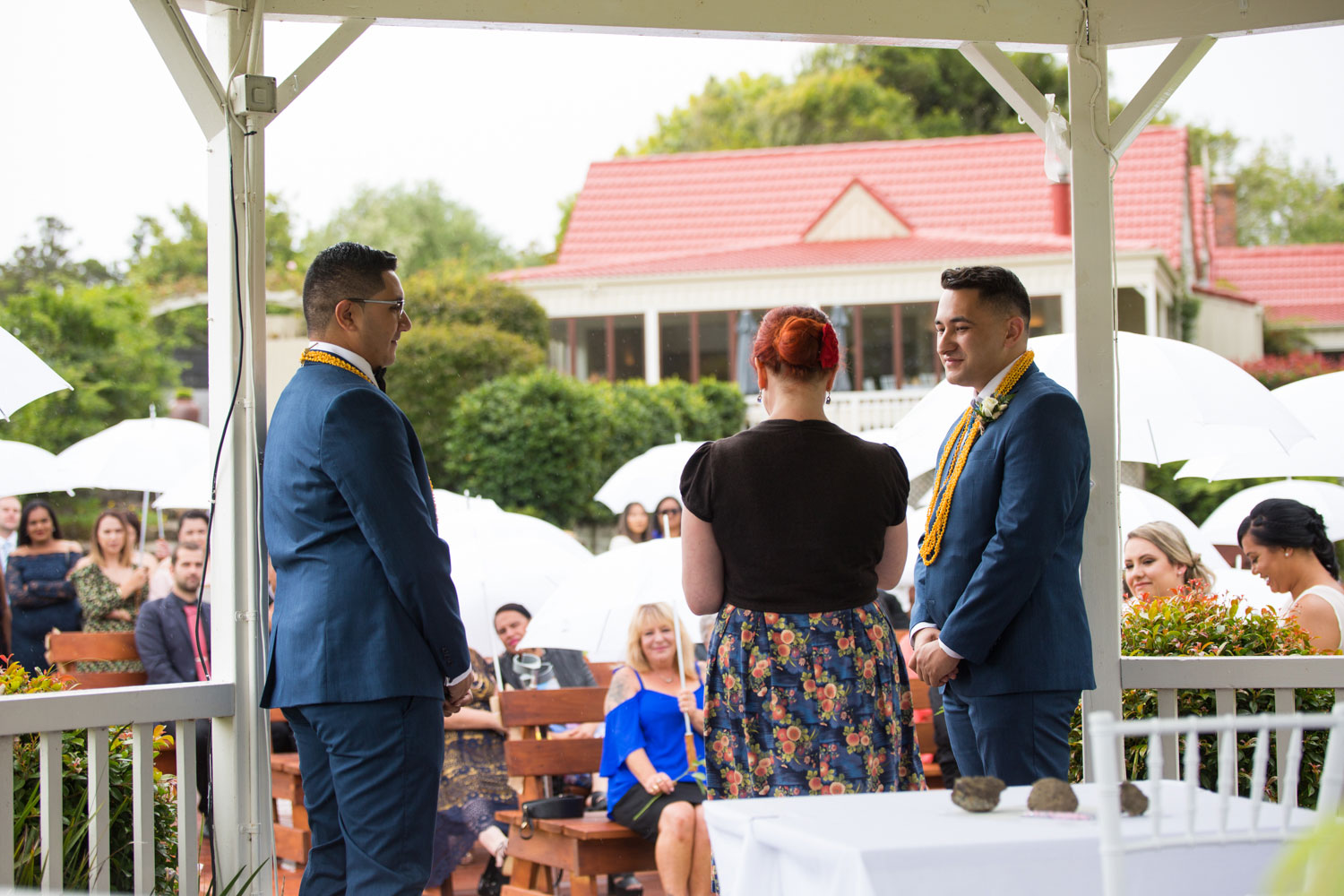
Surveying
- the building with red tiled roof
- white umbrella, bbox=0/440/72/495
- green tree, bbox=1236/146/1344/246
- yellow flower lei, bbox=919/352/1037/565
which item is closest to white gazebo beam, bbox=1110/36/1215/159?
yellow flower lei, bbox=919/352/1037/565

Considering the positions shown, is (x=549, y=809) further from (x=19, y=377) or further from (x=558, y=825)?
(x=19, y=377)

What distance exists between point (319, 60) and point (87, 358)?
21764 mm

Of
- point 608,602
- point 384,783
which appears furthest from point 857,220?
point 384,783

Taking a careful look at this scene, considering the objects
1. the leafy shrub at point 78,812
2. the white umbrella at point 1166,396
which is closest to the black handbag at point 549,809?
the leafy shrub at point 78,812

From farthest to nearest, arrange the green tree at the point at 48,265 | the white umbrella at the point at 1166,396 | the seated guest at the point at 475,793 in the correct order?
the green tree at the point at 48,265 < the seated guest at the point at 475,793 < the white umbrella at the point at 1166,396

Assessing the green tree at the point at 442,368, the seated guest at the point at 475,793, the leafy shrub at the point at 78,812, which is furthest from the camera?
the green tree at the point at 442,368

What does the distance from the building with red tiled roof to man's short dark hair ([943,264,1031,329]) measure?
17686mm

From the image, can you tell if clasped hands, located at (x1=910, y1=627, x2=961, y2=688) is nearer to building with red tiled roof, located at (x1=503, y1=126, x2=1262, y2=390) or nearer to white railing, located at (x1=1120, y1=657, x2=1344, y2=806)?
white railing, located at (x1=1120, y1=657, x2=1344, y2=806)

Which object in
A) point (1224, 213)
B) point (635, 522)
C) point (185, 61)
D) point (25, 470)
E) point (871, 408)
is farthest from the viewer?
point (1224, 213)

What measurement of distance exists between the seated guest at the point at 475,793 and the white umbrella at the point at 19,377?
2.09m

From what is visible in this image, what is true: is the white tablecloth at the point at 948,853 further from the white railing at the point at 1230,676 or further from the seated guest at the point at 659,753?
the seated guest at the point at 659,753

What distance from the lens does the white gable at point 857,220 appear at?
79.7 ft

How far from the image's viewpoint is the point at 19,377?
4.59 meters

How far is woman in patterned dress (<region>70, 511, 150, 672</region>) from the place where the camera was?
7.75 metres
